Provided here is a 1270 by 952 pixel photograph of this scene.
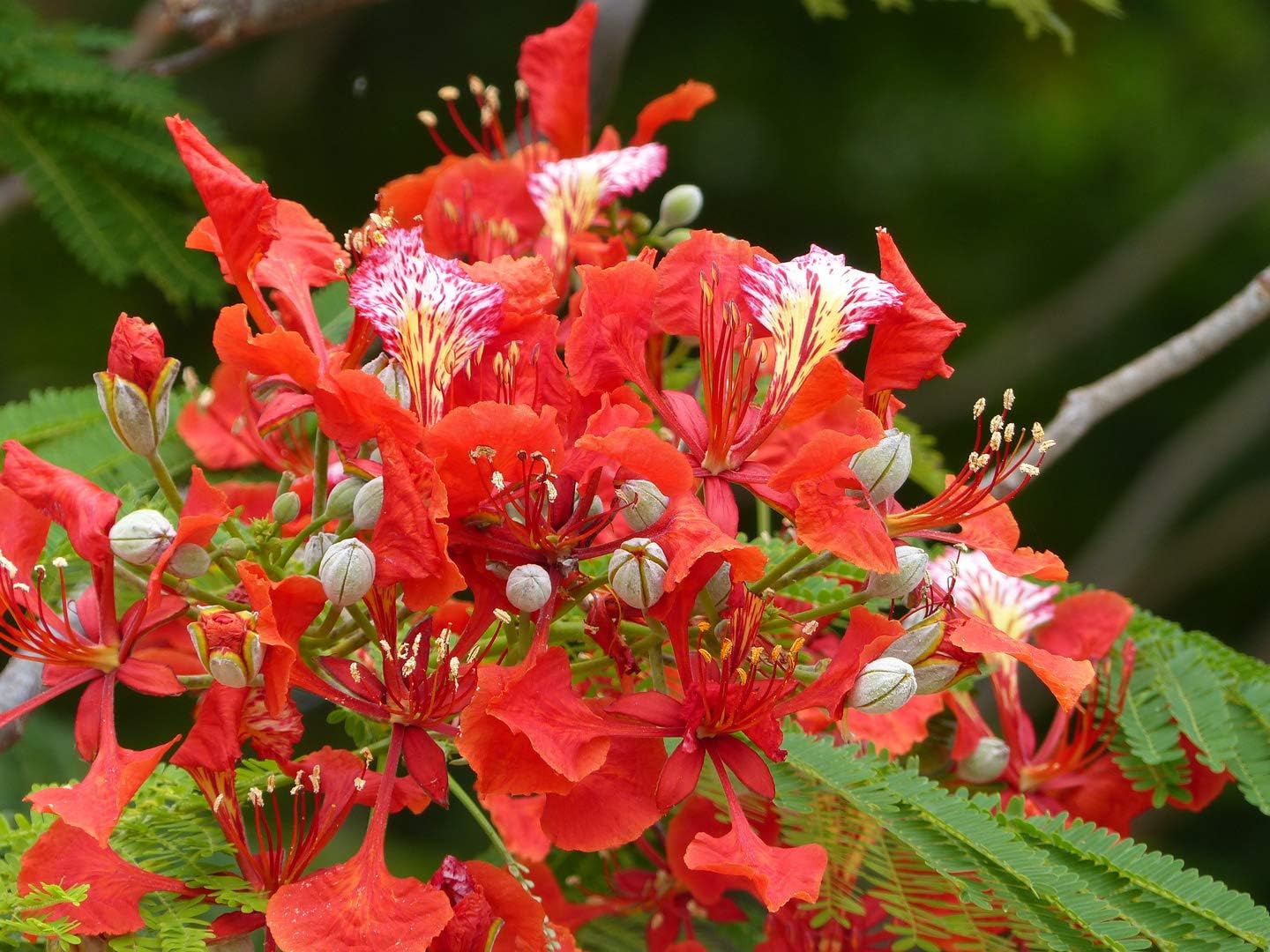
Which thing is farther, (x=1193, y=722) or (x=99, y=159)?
(x=99, y=159)

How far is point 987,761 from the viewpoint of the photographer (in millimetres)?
1987

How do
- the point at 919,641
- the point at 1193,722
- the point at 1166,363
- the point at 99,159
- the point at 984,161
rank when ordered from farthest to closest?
the point at 984,161
the point at 99,159
the point at 1166,363
the point at 1193,722
the point at 919,641

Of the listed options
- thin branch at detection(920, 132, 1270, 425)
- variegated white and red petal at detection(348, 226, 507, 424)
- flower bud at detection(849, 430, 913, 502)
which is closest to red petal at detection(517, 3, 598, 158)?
variegated white and red petal at detection(348, 226, 507, 424)

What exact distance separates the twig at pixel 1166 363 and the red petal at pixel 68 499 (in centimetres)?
148

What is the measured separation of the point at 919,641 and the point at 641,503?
12.3 inches

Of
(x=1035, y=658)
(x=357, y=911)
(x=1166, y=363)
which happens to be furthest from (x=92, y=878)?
(x=1166, y=363)

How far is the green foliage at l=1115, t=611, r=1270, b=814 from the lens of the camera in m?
1.93

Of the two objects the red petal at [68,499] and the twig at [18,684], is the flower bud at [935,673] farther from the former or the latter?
the twig at [18,684]

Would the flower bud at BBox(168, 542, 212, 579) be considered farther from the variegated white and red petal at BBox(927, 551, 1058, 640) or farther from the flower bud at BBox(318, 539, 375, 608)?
the variegated white and red petal at BBox(927, 551, 1058, 640)

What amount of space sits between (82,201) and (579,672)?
65.9 inches

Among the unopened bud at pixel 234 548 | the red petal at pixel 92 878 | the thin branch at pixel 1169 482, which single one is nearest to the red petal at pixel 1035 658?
the unopened bud at pixel 234 548

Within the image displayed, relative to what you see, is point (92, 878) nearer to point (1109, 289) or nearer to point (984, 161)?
point (984, 161)

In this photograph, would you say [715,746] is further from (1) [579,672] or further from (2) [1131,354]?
(2) [1131,354]

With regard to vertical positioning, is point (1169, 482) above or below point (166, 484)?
below
